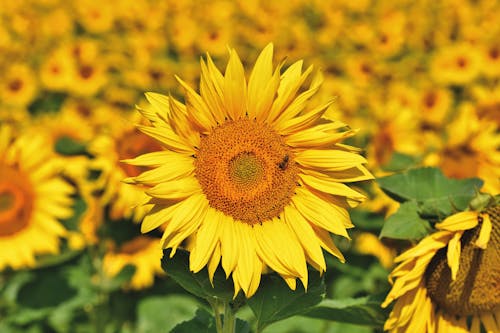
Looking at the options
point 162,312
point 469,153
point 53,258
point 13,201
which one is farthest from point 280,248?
point 53,258

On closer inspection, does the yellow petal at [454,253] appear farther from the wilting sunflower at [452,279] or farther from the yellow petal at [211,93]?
the yellow petal at [211,93]

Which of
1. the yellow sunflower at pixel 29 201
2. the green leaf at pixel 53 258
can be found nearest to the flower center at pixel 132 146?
the yellow sunflower at pixel 29 201

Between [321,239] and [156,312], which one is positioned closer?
[321,239]

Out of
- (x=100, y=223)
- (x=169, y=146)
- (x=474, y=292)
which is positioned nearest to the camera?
(x=169, y=146)

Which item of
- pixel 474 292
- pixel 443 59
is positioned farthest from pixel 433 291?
pixel 443 59

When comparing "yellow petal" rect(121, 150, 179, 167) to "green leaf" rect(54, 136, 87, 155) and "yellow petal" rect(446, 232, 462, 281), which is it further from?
"green leaf" rect(54, 136, 87, 155)

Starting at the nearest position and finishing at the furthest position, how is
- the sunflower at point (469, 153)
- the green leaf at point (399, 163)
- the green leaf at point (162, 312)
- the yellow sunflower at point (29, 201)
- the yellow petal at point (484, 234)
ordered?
the yellow petal at point (484, 234) → the green leaf at point (399, 163) → the sunflower at point (469, 153) → the yellow sunflower at point (29, 201) → the green leaf at point (162, 312)

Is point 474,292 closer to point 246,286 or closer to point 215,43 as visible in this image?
point 246,286
